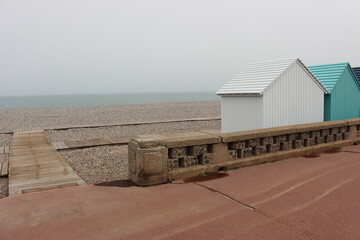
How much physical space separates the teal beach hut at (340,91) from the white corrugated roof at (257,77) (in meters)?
0.66

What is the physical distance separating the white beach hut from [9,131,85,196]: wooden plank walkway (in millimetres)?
5450

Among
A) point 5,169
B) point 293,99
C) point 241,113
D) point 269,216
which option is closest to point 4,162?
point 5,169

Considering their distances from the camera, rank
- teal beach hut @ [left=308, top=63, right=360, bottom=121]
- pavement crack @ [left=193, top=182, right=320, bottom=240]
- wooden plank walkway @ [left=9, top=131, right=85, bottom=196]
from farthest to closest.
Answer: teal beach hut @ [left=308, top=63, right=360, bottom=121], wooden plank walkway @ [left=9, top=131, right=85, bottom=196], pavement crack @ [left=193, top=182, right=320, bottom=240]

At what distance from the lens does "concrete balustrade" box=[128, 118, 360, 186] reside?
6387mm

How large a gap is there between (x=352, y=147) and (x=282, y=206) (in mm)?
6011

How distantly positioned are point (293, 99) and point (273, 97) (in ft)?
3.05

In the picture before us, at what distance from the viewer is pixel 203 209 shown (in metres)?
5.17

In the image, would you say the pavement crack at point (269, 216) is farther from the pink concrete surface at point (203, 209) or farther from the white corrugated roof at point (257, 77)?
the white corrugated roof at point (257, 77)

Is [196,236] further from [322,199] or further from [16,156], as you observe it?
[16,156]

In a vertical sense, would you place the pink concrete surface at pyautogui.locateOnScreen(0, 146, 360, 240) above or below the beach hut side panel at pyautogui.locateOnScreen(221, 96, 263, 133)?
below

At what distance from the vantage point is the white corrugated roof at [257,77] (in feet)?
32.3

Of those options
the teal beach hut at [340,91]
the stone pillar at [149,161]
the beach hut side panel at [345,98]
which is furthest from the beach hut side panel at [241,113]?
the stone pillar at [149,161]

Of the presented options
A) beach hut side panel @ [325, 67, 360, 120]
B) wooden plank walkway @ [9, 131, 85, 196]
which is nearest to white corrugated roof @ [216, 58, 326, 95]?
beach hut side panel @ [325, 67, 360, 120]

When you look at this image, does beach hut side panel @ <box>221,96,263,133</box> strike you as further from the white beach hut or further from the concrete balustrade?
the concrete balustrade
